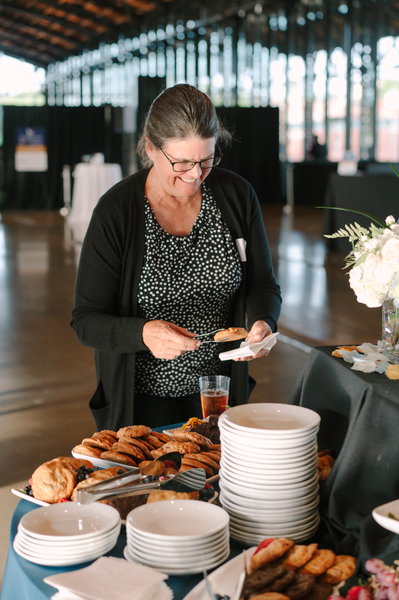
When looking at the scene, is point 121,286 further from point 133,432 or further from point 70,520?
point 70,520

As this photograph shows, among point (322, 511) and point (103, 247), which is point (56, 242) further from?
point (322, 511)

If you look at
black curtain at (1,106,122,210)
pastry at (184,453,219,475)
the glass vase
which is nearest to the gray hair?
the glass vase

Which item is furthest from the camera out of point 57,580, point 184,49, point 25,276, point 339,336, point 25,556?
point 184,49

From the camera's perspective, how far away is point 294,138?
57.8 feet

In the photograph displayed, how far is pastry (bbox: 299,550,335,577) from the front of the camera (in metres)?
0.98

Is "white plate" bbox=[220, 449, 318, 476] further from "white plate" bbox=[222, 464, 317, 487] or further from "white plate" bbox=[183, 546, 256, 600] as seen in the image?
"white plate" bbox=[183, 546, 256, 600]

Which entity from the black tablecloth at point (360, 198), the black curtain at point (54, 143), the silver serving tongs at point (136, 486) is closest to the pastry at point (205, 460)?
the silver serving tongs at point (136, 486)

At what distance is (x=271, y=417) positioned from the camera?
126 centimetres

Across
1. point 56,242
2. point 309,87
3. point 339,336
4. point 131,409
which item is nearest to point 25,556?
point 131,409

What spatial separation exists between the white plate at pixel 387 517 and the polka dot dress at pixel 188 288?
104cm

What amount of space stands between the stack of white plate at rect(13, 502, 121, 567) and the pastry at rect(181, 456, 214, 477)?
0.22 metres

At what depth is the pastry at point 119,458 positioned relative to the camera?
1.34 m

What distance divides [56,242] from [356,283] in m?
10.2

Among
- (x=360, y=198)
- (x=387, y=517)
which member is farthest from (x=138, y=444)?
(x=360, y=198)
